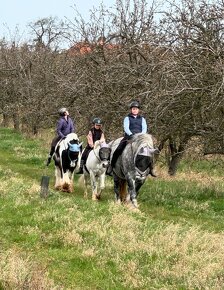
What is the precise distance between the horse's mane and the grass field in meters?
→ 1.56

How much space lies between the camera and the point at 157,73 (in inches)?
506

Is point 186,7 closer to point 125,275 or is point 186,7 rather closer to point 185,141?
point 185,141

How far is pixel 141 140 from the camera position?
11.2 meters

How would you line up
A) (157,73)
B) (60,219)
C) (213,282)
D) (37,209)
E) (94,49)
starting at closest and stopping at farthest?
(213,282) < (60,219) < (37,209) < (157,73) < (94,49)

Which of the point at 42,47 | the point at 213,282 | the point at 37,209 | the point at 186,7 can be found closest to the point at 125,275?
the point at 213,282

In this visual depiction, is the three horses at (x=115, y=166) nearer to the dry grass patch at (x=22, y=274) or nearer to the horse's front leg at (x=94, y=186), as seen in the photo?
the horse's front leg at (x=94, y=186)

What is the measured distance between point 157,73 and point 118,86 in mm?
3320

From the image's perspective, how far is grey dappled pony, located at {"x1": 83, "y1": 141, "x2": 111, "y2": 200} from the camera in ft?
41.4

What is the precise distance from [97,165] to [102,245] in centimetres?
571

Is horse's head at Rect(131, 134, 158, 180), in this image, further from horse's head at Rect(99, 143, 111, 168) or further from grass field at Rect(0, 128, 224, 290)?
horse's head at Rect(99, 143, 111, 168)

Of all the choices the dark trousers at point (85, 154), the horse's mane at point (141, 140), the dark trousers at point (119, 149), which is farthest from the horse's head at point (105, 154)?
the dark trousers at point (85, 154)

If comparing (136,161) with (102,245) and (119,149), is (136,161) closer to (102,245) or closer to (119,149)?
(119,149)

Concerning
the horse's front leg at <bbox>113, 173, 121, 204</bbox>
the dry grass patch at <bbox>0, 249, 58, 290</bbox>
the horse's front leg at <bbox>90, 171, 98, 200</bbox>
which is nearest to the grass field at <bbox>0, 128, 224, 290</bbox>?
the dry grass patch at <bbox>0, 249, 58, 290</bbox>

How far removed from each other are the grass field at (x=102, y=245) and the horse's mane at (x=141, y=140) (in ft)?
5.12
